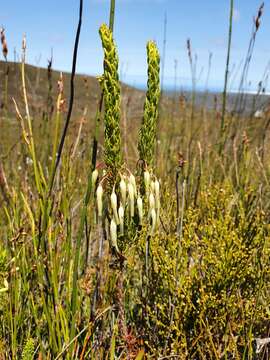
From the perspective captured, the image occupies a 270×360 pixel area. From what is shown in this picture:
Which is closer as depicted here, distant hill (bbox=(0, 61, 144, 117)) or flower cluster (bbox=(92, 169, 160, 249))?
flower cluster (bbox=(92, 169, 160, 249))

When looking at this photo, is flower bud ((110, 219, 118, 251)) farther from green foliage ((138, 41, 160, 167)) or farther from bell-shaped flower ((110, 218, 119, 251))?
green foliage ((138, 41, 160, 167))

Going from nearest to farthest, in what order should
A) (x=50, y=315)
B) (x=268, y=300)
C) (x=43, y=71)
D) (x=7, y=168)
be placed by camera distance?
(x=50, y=315) < (x=268, y=300) < (x=7, y=168) < (x=43, y=71)

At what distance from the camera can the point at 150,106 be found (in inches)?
48.4

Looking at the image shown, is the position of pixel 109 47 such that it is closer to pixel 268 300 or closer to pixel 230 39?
pixel 268 300

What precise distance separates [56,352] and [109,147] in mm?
852

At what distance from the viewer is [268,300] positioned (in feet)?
6.42

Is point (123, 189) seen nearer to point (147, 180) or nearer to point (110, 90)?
point (147, 180)

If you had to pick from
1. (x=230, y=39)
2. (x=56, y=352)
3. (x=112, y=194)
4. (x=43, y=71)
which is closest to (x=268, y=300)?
(x=56, y=352)

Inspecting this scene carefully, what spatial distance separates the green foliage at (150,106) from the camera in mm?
1192

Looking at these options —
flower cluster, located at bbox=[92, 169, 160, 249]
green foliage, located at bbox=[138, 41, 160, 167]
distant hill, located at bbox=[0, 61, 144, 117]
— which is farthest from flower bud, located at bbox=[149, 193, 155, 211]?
distant hill, located at bbox=[0, 61, 144, 117]

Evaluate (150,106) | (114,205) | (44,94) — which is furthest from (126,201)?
(44,94)

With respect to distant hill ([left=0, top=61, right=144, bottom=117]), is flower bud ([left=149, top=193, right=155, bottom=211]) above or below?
below

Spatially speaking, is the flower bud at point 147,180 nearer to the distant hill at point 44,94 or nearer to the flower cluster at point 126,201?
the flower cluster at point 126,201

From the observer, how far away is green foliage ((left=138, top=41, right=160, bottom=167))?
1.19 meters
